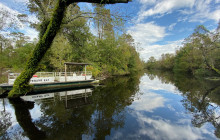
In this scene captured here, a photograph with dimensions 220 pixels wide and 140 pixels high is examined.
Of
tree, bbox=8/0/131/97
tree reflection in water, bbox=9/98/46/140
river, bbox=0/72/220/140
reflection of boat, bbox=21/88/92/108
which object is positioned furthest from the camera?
reflection of boat, bbox=21/88/92/108

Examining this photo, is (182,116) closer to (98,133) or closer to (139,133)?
(139,133)

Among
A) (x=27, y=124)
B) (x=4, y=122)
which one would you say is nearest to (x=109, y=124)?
(x=27, y=124)

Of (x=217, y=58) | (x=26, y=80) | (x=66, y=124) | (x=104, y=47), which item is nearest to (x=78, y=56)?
(x=104, y=47)

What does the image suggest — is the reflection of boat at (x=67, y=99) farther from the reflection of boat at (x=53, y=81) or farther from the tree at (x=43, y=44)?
the reflection of boat at (x=53, y=81)

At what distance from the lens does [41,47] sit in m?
6.29

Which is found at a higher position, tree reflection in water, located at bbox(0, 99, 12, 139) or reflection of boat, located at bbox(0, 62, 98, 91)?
reflection of boat, located at bbox(0, 62, 98, 91)

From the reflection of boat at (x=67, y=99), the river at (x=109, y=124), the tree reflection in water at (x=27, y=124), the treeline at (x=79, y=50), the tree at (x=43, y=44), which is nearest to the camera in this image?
the tree reflection in water at (x=27, y=124)

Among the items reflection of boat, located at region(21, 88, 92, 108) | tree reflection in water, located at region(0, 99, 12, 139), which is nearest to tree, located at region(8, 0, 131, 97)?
reflection of boat, located at region(21, 88, 92, 108)

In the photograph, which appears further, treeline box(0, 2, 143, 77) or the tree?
treeline box(0, 2, 143, 77)

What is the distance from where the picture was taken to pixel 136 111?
17.3ft

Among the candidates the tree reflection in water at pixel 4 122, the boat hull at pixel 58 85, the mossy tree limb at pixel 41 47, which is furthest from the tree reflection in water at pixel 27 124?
the boat hull at pixel 58 85

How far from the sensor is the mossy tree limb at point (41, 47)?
5.42 metres

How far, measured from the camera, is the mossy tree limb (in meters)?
5.42

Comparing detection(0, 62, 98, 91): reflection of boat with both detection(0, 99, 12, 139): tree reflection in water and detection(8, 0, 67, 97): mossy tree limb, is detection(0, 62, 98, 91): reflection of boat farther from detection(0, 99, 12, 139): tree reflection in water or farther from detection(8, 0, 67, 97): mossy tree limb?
detection(0, 99, 12, 139): tree reflection in water
